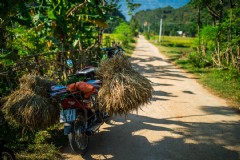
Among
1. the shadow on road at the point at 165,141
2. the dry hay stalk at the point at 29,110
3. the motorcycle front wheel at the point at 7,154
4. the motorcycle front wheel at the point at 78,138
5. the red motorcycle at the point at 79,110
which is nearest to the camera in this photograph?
the motorcycle front wheel at the point at 7,154

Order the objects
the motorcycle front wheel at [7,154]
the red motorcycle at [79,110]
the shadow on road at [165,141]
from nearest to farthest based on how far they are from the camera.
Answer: the motorcycle front wheel at [7,154], the red motorcycle at [79,110], the shadow on road at [165,141]

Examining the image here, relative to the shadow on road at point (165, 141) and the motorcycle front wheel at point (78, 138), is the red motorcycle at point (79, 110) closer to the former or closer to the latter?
the motorcycle front wheel at point (78, 138)

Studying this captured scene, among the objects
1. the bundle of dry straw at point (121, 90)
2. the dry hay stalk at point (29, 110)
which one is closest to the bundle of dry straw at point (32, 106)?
the dry hay stalk at point (29, 110)

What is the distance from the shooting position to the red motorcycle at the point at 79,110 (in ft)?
12.7

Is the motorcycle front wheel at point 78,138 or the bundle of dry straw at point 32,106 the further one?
the motorcycle front wheel at point 78,138

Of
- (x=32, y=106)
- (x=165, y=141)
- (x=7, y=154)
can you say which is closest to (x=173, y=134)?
(x=165, y=141)

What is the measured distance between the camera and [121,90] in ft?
12.0

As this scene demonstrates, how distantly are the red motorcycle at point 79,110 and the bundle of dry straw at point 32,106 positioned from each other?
0.18 m

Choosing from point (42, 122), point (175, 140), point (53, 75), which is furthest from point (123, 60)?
point (53, 75)

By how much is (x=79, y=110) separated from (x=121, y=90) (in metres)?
1.00

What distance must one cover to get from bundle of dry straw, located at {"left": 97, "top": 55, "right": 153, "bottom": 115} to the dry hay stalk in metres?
0.87

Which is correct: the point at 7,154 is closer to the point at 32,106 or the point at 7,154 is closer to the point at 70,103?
the point at 32,106

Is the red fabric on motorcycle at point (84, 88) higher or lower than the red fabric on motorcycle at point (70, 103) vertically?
higher

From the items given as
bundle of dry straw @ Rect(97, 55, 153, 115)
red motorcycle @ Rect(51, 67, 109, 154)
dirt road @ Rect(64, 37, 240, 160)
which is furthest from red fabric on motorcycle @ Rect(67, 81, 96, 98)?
dirt road @ Rect(64, 37, 240, 160)
